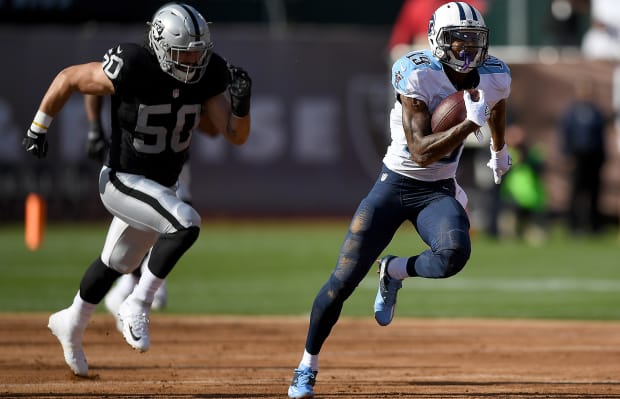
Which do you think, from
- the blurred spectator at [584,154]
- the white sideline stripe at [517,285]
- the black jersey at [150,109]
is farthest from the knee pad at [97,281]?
the blurred spectator at [584,154]

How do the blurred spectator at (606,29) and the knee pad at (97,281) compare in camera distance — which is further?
the blurred spectator at (606,29)

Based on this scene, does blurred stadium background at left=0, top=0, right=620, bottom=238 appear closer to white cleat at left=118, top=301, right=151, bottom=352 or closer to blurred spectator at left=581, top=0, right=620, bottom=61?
blurred spectator at left=581, top=0, right=620, bottom=61

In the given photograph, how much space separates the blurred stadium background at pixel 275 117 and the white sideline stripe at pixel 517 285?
581 cm

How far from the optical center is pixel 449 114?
23.2 ft

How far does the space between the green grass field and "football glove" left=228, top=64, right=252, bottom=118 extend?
4.30m

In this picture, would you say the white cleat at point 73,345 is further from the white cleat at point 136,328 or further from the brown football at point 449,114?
the brown football at point 449,114

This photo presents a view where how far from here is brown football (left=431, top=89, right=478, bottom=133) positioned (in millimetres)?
7078

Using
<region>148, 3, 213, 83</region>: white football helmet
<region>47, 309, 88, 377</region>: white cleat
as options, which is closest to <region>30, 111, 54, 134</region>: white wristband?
<region>148, 3, 213, 83</region>: white football helmet

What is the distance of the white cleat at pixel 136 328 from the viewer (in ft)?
24.3

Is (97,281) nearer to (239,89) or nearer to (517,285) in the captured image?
(239,89)

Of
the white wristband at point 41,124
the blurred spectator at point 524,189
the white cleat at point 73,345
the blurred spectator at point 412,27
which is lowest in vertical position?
the blurred spectator at point 524,189

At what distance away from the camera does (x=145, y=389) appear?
24.6 feet

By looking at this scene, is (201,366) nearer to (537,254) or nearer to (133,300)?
(133,300)

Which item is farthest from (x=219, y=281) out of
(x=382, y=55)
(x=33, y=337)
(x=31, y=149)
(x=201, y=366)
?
(x=382, y=55)
